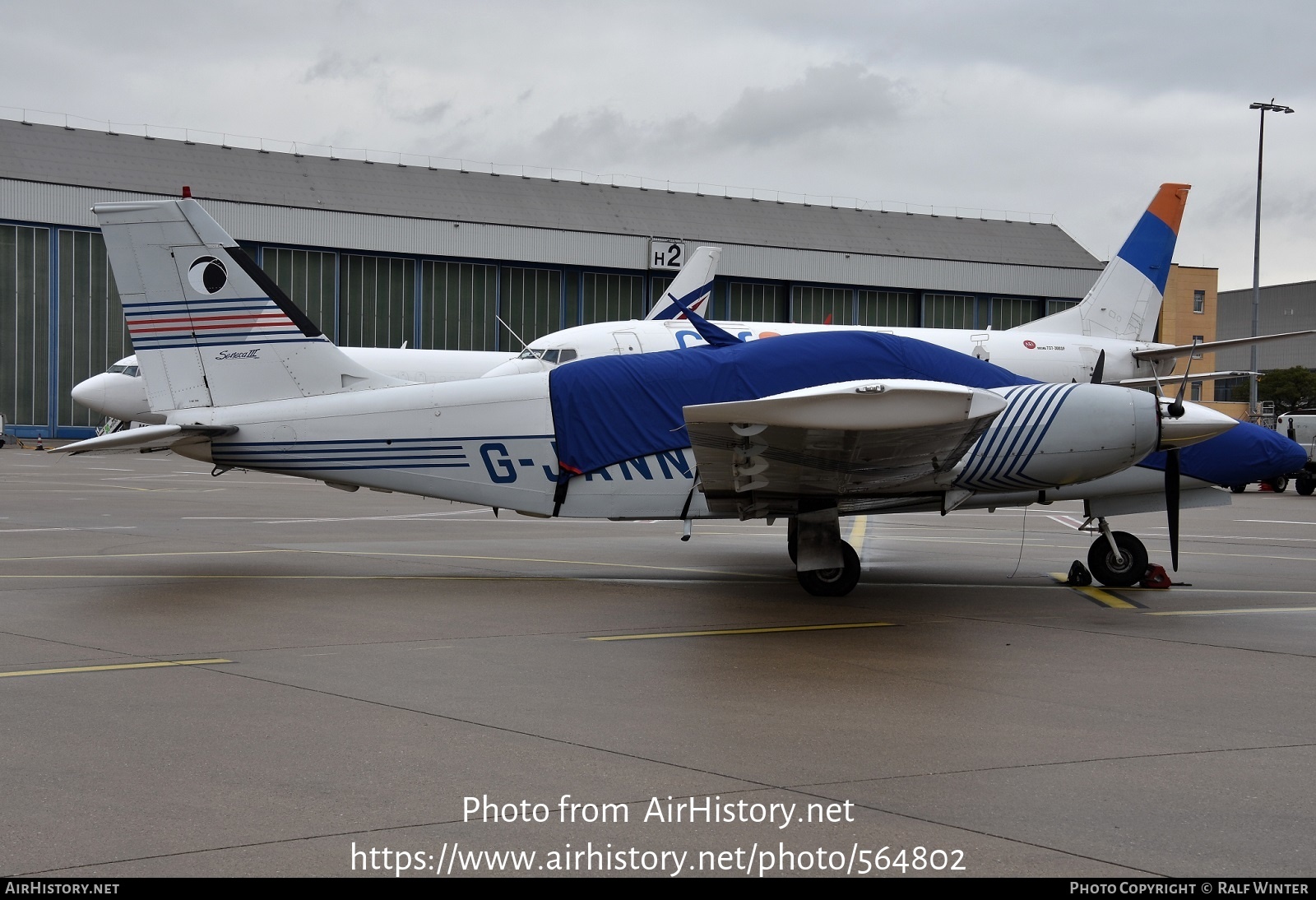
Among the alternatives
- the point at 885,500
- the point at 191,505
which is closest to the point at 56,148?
the point at 191,505

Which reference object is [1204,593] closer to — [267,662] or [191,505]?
[267,662]

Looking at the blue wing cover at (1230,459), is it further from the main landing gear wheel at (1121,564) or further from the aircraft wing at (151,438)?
the aircraft wing at (151,438)

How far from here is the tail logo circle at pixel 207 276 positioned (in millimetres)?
13281

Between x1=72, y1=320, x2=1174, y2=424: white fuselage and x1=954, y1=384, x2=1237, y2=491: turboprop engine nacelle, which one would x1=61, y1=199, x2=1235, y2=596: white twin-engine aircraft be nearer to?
x1=954, y1=384, x2=1237, y2=491: turboprop engine nacelle

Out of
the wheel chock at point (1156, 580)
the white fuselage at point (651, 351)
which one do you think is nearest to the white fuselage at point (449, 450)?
the wheel chock at point (1156, 580)

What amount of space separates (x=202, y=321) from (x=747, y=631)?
23.1ft

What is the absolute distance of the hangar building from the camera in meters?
60.7

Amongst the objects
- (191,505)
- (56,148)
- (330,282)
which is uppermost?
(56,148)

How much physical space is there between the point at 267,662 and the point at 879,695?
165 inches

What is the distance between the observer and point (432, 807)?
17.3 feet

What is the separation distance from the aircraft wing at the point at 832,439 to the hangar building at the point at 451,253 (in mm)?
52219

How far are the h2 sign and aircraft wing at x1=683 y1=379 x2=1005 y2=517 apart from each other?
181 ft

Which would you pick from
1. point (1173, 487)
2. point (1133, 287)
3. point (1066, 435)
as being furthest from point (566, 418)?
point (1133, 287)

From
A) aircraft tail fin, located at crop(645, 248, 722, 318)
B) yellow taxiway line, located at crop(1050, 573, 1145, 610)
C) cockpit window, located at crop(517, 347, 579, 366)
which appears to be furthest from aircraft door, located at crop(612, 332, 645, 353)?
yellow taxiway line, located at crop(1050, 573, 1145, 610)
